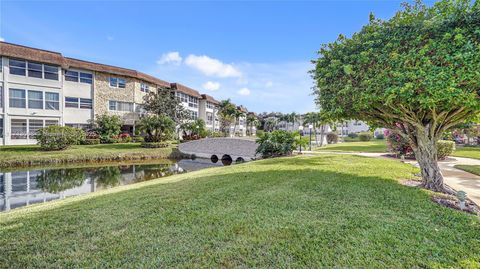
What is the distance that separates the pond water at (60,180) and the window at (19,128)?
9.26 meters

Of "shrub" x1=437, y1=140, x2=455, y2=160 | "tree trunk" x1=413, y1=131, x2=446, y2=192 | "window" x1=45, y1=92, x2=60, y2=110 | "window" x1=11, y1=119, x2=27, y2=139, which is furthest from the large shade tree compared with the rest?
"window" x1=11, y1=119, x2=27, y2=139

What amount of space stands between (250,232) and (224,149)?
2164 centimetres

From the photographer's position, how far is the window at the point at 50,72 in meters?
23.8

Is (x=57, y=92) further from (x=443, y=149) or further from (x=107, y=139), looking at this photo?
(x=443, y=149)

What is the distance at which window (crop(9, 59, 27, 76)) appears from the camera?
21938 millimetres

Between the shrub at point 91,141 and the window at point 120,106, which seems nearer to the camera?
the shrub at point 91,141

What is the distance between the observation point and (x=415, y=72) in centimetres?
559

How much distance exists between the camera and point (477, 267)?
9.91ft

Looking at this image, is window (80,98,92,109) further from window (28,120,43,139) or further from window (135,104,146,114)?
window (135,104,146,114)

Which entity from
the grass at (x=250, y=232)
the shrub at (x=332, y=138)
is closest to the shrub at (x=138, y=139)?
the grass at (x=250, y=232)

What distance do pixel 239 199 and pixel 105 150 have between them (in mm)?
19881

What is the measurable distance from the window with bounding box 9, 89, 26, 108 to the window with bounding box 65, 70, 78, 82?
172 inches

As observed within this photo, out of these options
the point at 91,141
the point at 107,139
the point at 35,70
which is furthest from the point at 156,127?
the point at 35,70

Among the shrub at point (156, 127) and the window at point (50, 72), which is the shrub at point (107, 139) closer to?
the shrub at point (156, 127)
